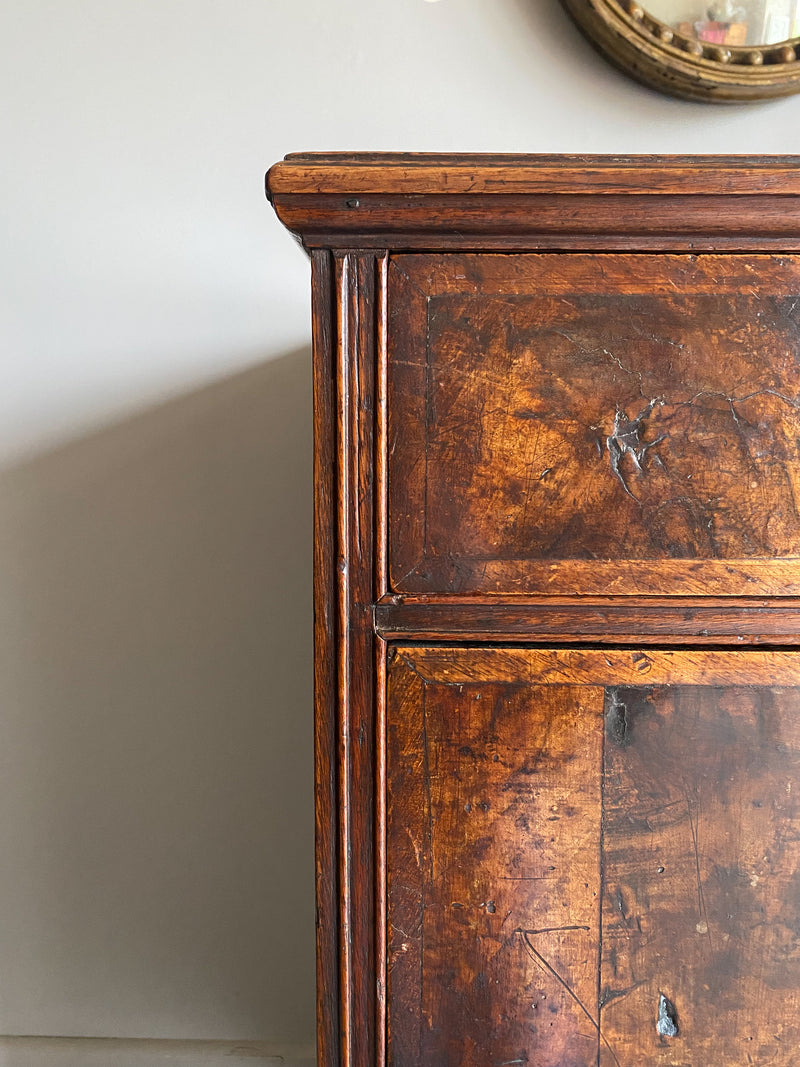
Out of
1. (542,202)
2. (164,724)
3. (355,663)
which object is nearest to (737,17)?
(542,202)

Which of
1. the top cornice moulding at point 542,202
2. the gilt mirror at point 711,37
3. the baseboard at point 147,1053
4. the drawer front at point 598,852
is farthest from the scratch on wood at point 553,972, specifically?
the gilt mirror at point 711,37

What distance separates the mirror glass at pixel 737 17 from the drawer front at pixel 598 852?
0.96 m

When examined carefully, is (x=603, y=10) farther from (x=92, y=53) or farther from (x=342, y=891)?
(x=342, y=891)

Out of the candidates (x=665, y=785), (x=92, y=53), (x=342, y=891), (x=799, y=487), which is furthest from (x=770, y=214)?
(x=92, y=53)

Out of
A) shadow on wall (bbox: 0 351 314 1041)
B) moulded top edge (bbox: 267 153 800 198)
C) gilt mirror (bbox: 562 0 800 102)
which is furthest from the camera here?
shadow on wall (bbox: 0 351 314 1041)

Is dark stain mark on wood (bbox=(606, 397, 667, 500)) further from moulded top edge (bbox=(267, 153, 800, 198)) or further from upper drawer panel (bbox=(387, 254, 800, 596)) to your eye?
moulded top edge (bbox=(267, 153, 800, 198))

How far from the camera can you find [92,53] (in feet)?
4.03

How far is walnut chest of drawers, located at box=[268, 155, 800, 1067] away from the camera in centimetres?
69

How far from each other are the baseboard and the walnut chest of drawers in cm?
72

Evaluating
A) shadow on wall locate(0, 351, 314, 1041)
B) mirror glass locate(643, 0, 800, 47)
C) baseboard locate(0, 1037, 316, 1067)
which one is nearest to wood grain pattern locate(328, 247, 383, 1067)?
shadow on wall locate(0, 351, 314, 1041)

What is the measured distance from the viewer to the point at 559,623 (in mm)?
704

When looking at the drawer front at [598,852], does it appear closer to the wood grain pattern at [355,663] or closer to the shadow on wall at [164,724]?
the wood grain pattern at [355,663]

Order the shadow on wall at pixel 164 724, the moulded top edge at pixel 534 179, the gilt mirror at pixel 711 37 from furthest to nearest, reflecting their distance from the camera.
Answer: the shadow on wall at pixel 164 724, the gilt mirror at pixel 711 37, the moulded top edge at pixel 534 179

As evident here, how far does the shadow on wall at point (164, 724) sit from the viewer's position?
1.28m
